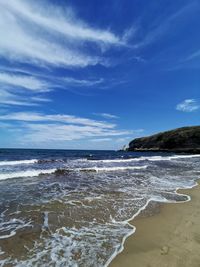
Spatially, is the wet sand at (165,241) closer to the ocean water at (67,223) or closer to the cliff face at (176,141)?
the ocean water at (67,223)

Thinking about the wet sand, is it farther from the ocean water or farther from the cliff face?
the cliff face

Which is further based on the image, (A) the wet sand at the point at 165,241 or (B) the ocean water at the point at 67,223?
(B) the ocean water at the point at 67,223

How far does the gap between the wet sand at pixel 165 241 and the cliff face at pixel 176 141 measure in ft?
227

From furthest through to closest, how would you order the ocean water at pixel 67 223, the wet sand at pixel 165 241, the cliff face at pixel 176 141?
the cliff face at pixel 176 141
the ocean water at pixel 67 223
the wet sand at pixel 165 241

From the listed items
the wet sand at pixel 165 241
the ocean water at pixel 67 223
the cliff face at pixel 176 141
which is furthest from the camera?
the cliff face at pixel 176 141

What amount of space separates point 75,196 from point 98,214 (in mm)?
2632

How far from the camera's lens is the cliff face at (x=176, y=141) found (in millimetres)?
77500

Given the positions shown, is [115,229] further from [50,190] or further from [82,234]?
[50,190]

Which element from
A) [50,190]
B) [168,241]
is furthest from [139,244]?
[50,190]

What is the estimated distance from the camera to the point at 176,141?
277 ft

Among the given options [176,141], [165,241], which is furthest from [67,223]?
[176,141]

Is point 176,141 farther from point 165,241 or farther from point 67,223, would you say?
point 165,241

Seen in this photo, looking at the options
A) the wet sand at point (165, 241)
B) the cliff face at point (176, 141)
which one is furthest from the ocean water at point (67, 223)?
the cliff face at point (176, 141)

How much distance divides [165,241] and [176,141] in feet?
275
